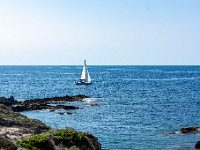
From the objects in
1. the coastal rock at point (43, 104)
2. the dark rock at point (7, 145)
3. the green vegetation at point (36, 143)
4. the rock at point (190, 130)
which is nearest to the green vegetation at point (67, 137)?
the green vegetation at point (36, 143)

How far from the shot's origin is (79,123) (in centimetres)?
5759

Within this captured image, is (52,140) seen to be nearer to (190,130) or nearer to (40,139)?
(40,139)

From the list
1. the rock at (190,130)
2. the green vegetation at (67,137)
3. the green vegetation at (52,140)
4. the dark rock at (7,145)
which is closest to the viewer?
the dark rock at (7,145)

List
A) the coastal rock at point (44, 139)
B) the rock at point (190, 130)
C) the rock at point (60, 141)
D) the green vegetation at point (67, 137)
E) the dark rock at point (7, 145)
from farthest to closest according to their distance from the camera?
the rock at point (190, 130) → the green vegetation at point (67, 137) → the rock at point (60, 141) → the coastal rock at point (44, 139) → the dark rock at point (7, 145)

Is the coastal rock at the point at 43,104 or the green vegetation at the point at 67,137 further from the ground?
the green vegetation at the point at 67,137

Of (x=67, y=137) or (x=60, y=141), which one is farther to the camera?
(x=67, y=137)

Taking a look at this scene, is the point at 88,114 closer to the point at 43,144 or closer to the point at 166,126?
the point at 166,126

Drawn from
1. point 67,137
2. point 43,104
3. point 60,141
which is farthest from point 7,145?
point 43,104

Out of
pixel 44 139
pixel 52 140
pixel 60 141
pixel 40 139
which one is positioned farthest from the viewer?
pixel 60 141

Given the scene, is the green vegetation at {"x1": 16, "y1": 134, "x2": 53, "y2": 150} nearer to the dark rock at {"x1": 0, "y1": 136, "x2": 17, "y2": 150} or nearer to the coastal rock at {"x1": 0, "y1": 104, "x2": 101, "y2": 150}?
the coastal rock at {"x1": 0, "y1": 104, "x2": 101, "y2": 150}

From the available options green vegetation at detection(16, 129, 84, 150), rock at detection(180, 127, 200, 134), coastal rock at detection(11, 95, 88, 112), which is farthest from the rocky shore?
coastal rock at detection(11, 95, 88, 112)

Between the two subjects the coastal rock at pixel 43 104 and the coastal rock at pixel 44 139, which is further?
the coastal rock at pixel 43 104

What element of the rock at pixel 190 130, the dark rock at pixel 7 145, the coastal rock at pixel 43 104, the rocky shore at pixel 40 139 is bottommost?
the coastal rock at pixel 43 104

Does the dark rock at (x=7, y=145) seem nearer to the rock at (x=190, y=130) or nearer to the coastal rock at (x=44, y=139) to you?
the coastal rock at (x=44, y=139)
